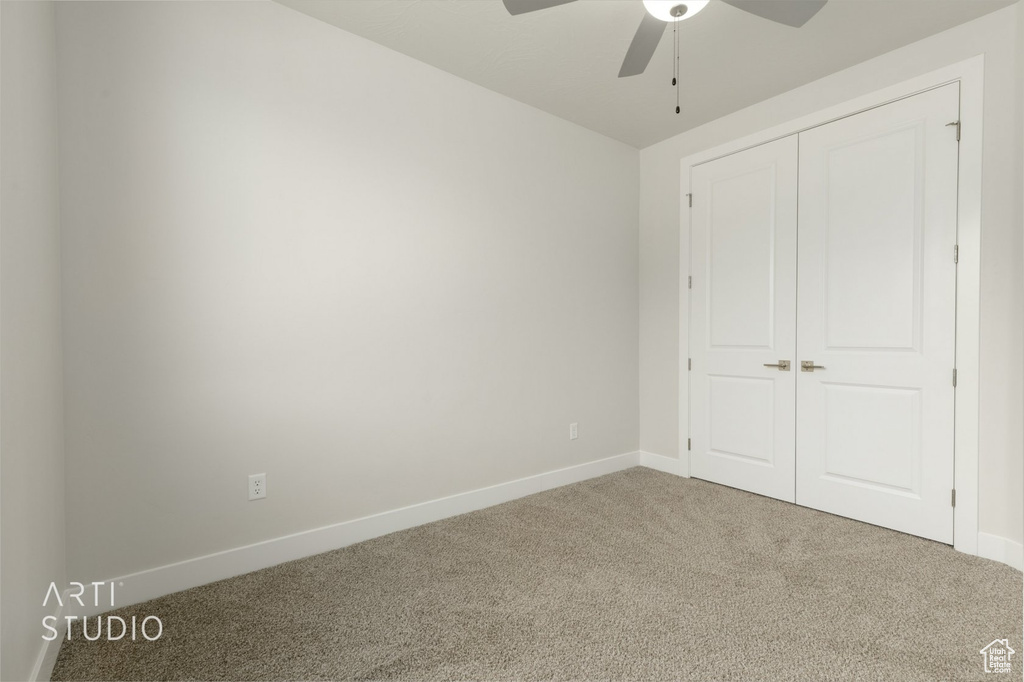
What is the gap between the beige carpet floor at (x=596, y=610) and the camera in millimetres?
1477

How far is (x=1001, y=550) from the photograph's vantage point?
2.16 metres

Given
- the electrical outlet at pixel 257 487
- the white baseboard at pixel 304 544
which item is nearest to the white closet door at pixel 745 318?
the white baseboard at pixel 304 544

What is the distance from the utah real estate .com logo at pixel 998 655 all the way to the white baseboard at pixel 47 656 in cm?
285

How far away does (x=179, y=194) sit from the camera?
1940 mm

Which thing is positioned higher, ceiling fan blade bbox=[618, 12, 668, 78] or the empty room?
ceiling fan blade bbox=[618, 12, 668, 78]

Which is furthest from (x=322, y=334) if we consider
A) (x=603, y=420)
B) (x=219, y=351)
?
(x=603, y=420)

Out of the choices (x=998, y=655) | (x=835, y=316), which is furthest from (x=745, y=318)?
(x=998, y=655)

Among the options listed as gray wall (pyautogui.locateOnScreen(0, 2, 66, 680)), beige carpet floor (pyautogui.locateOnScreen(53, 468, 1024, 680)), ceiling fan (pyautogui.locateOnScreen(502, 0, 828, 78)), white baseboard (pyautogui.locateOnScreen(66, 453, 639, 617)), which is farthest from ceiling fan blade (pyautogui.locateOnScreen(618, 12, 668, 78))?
white baseboard (pyautogui.locateOnScreen(66, 453, 639, 617))

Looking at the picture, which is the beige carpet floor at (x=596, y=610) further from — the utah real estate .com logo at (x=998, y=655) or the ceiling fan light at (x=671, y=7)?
the ceiling fan light at (x=671, y=7)

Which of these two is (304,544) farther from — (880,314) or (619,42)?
(880,314)

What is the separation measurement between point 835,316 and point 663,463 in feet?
5.21

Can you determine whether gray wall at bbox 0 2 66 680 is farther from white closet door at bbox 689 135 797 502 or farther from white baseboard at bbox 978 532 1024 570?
white baseboard at bbox 978 532 1024 570

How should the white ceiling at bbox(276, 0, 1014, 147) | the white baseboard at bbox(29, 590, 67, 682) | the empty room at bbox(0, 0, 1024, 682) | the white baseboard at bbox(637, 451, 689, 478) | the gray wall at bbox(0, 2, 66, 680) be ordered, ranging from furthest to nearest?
the white baseboard at bbox(637, 451, 689, 478) → the white ceiling at bbox(276, 0, 1014, 147) → the empty room at bbox(0, 0, 1024, 682) → the white baseboard at bbox(29, 590, 67, 682) → the gray wall at bbox(0, 2, 66, 680)

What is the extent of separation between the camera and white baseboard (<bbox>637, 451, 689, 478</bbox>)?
11.6 ft
